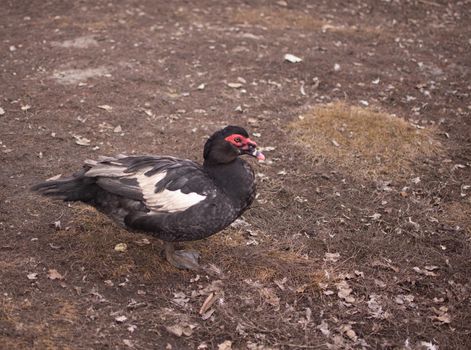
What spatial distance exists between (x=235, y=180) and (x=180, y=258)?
1.12 m

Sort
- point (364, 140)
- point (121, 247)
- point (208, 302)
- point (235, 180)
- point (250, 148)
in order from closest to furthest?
point (208, 302) → point (235, 180) → point (250, 148) → point (121, 247) → point (364, 140)

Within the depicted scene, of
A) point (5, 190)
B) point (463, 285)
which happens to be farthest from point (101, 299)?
point (463, 285)

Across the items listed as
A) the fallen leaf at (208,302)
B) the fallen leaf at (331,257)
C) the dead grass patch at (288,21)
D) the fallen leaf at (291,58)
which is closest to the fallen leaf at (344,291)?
the fallen leaf at (331,257)

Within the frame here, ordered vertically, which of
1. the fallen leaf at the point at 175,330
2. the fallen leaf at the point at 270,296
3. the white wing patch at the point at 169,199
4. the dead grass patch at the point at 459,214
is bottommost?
the fallen leaf at the point at 270,296

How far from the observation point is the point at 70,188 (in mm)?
5629

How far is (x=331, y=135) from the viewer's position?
8.55m

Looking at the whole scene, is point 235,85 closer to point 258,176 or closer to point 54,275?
point 258,176

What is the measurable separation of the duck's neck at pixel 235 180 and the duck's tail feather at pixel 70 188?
1.31m

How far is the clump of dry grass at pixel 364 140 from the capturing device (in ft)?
26.0

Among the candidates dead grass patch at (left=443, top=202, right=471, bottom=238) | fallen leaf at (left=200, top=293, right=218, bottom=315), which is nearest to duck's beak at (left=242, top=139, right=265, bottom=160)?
fallen leaf at (left=200, top=293, right=218, bottom=315)

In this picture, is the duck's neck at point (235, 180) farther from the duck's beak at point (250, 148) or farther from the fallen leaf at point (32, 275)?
the fallen leaf at point (32, 275)

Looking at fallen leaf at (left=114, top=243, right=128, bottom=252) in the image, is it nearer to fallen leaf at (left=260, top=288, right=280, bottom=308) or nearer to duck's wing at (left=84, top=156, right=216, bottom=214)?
duck's wing at (left=84, top=156, right=216, bottom=214)

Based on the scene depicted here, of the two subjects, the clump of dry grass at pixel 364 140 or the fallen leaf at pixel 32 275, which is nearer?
the fallen leaf at pixel 32 275

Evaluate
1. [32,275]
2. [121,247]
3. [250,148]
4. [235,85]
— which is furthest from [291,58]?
[32,275]
